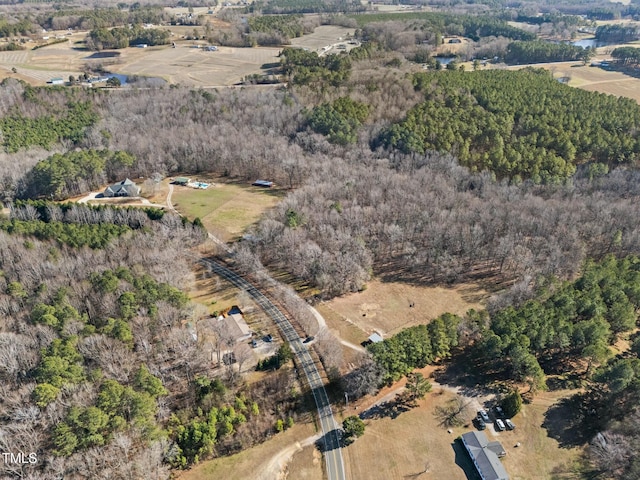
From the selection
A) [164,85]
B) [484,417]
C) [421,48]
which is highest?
[421,48]

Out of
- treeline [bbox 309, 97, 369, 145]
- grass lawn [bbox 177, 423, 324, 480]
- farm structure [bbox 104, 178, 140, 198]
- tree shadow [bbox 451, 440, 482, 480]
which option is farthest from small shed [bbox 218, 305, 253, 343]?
treeline [bbox 309, 97, 369, 145]

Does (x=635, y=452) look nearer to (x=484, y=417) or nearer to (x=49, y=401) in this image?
(x=484, y=417)

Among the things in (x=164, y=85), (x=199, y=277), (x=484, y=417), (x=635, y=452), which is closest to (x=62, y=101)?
(x=164, y=85)

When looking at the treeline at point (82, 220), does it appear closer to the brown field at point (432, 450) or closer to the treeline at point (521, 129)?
the brown field at point (432, 450)

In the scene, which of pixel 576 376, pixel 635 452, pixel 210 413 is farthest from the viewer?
pixel 576 376

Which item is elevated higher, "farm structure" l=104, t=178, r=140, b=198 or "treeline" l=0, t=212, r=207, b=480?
"farm structure" l=104, t=178, r=140, b=198

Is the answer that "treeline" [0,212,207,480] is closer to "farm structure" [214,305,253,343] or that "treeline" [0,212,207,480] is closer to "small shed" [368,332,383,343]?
"farm structure" [214,305,253,343]

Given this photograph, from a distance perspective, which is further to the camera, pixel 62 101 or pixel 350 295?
pixel 62 101
